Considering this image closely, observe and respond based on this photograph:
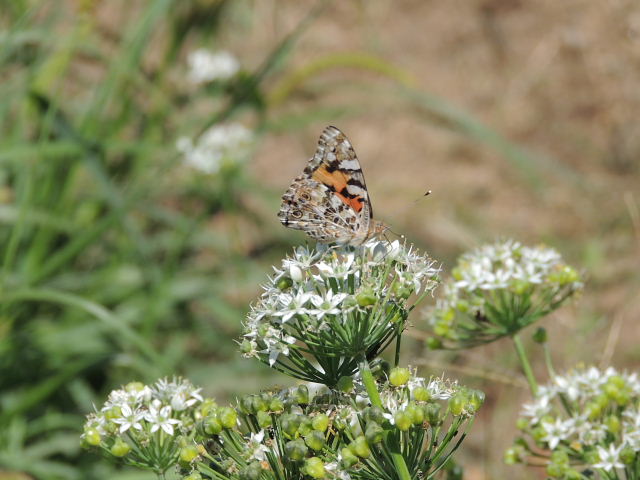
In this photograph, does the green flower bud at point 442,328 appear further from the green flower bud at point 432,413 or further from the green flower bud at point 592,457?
the green flower bud at point 432,413

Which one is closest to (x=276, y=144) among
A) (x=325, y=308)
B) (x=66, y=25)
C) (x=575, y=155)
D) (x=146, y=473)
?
(x=66, y=25)

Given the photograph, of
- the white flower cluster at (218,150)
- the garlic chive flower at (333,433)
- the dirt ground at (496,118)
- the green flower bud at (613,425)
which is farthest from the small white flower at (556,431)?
the dirt ground at (496,118)

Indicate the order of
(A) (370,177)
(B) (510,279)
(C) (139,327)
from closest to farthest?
(B) (510,279), (C) (139,327), (A) (370,177)

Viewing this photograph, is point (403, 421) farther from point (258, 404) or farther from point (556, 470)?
point (556, 470)

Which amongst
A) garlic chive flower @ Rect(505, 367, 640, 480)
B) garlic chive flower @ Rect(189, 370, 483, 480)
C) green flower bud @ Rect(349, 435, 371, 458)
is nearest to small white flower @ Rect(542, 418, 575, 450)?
garlic chive flower @ Rect(505, 367, 640, 480)

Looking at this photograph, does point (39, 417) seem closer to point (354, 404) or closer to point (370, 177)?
point (354, 404)
